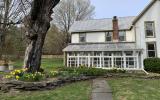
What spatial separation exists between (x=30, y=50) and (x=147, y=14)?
17779 millimetres

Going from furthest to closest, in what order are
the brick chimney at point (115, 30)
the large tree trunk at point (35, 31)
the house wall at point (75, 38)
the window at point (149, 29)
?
1. the house wall at point (75, 38)
2. the brick chimney at point (115, 30)
3. the window at point (149, 29)
4. the large tree trunk at point (35, 31)

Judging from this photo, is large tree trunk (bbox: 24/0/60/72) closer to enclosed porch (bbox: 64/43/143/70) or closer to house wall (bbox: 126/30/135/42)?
enclosed porch (bbox: 64/43/143/70)

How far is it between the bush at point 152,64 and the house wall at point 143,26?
1.96m

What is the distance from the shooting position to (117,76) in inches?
671

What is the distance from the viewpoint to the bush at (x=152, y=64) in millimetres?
21941

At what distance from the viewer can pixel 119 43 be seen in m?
27.0

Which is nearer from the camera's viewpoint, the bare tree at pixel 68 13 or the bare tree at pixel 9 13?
the bare tree at pixel 9 13

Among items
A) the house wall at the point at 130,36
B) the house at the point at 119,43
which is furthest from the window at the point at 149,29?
the house wall at the point at 130,36

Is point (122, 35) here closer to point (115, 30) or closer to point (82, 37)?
point (115, 30)

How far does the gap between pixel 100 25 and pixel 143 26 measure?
22.9 ft

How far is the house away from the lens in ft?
81.5

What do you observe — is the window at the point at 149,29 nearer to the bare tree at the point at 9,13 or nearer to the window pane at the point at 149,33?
the window pane at the point at 149,33

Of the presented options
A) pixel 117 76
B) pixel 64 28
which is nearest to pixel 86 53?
pixel 117 76

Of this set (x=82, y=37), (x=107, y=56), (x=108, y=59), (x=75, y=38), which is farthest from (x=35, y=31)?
(x=75, y=38)
